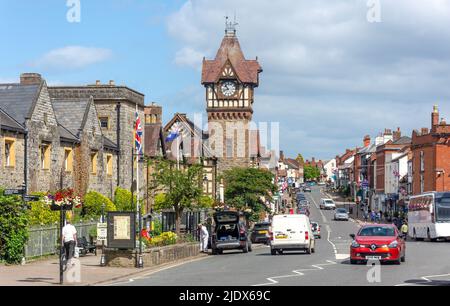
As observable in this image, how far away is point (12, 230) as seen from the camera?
3178 centimetres

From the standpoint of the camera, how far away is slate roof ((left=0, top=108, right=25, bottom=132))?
4133 cm

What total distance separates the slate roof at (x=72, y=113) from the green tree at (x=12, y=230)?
60.6ft

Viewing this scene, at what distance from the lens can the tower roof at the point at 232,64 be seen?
9475 cm

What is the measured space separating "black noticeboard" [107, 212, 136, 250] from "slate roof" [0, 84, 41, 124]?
13.5 meters

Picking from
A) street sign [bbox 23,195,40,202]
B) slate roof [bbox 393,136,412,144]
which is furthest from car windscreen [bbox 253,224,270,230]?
slate roof [bbox 393,136,412,144]

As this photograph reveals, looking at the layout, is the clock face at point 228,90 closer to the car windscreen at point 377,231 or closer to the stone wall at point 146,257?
the stone wall at point 146,257

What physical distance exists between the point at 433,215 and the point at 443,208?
1.08 metres

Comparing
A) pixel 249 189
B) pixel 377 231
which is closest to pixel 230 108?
pixel 249 189

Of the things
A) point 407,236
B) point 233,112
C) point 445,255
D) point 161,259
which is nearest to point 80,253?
point 161,259

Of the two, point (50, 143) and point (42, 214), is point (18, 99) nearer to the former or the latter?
point (50, 143)

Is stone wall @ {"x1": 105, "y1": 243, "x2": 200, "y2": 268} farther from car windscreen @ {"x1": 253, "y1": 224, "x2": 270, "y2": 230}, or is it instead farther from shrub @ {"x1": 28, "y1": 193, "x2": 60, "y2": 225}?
car windscreen @ {"x1": 253, "y1": 224, "x2": 270, "y2": 230}

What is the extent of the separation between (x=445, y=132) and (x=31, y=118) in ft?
191

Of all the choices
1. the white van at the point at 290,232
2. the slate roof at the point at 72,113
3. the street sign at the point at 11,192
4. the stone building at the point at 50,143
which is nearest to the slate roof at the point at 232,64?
the stone building at the point at 50,143

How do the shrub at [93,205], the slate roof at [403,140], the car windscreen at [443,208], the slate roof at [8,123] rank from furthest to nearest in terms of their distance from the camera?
the slate roof at [403,140], the car windscreen at [443,208], the shrub at [93,205], the slate roof at [8,123]
